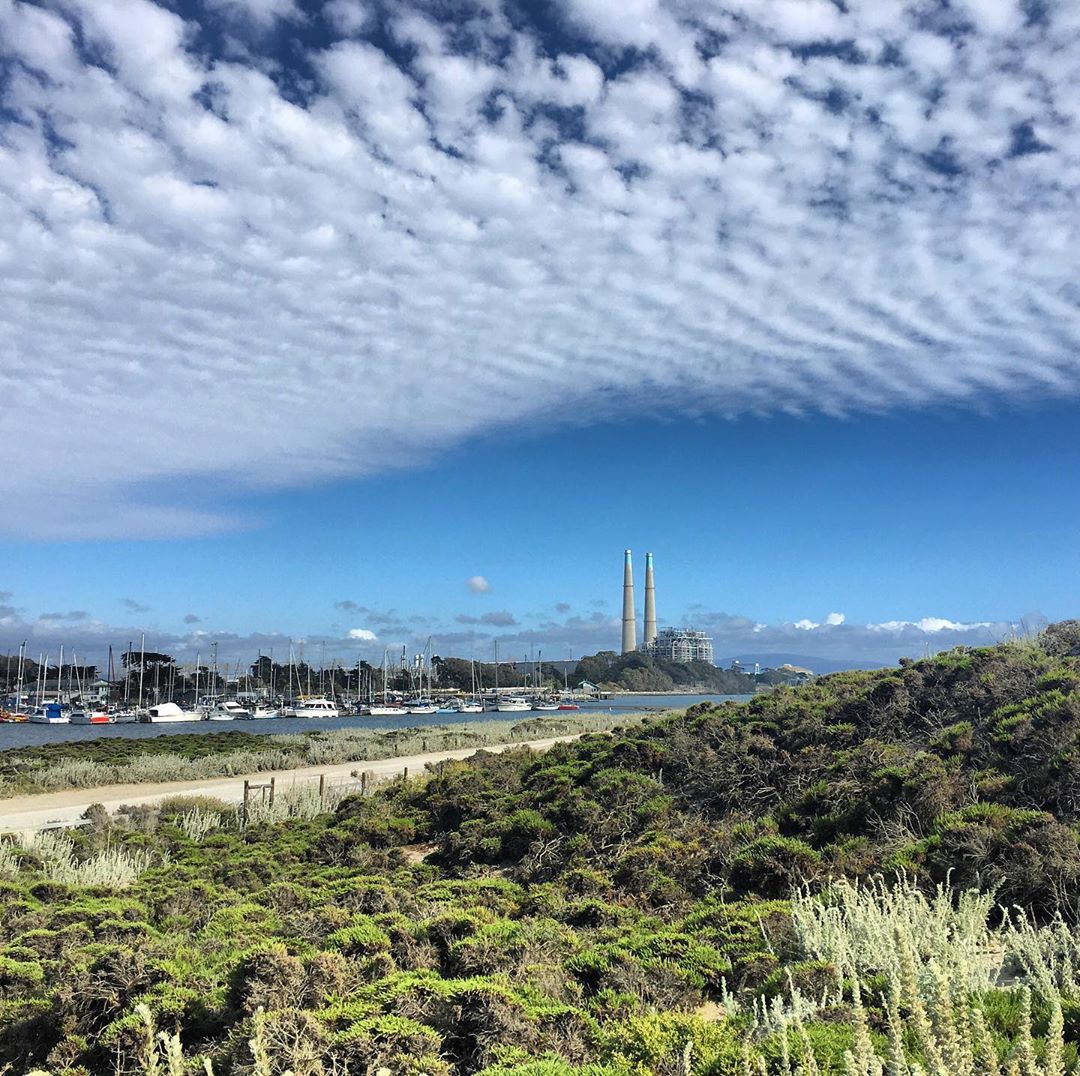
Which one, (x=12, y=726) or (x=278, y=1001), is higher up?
(x=278, y=1001)

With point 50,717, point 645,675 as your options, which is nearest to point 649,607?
point 645,675

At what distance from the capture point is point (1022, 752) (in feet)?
36.2

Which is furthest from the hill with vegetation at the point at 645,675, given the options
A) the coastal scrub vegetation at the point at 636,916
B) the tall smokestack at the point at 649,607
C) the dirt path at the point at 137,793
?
the coastal scrub vegetation at the point at 636,916

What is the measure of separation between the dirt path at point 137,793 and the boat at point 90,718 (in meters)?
55.1

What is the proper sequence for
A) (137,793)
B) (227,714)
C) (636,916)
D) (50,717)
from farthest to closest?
(227,714) < (50,717) < (137,793) < (636,916)

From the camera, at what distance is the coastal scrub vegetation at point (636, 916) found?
4812 millimetres

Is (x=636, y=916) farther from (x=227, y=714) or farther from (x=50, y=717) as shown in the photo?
(x=227, y=714)

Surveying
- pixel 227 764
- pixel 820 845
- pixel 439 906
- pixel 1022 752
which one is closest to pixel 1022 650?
pixel 1022 752

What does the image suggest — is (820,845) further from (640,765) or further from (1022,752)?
(640,765)

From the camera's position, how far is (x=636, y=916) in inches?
347

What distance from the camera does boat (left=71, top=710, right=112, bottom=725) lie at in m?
76.5

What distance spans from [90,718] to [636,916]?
80805 mm

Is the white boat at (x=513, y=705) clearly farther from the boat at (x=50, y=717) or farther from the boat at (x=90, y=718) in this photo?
the boat at (x=50, y=717)

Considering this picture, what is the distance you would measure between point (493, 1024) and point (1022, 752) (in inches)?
339
